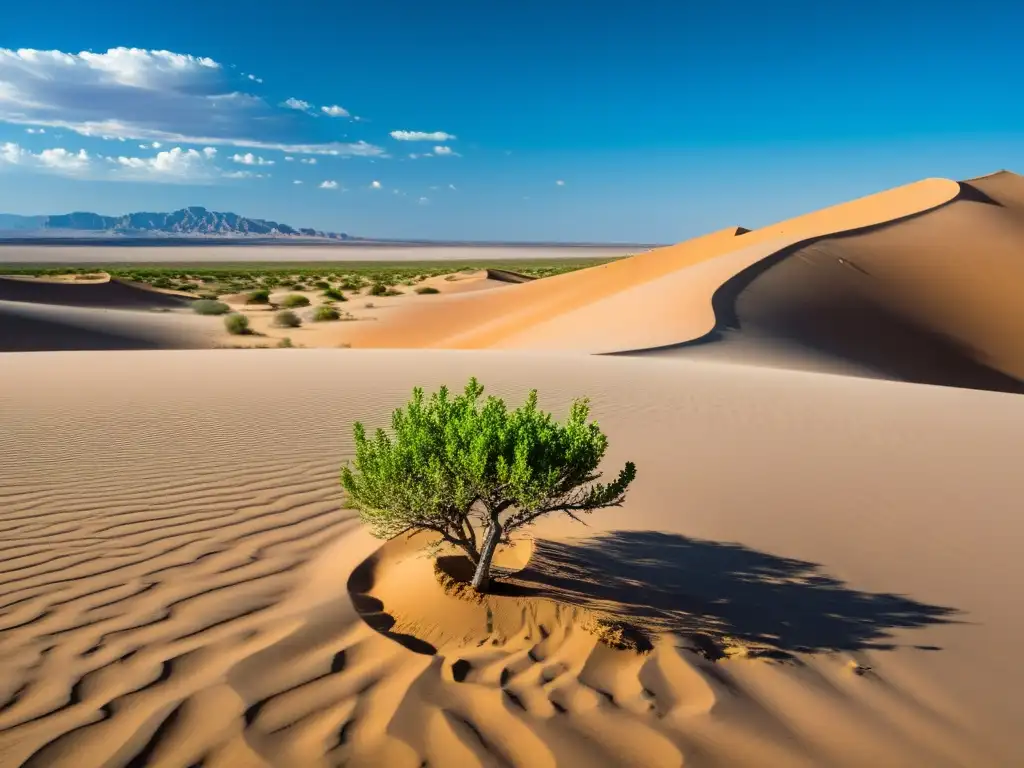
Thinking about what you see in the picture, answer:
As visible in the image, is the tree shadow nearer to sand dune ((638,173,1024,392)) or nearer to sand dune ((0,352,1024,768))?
sand dune ((0,352,1024,768))

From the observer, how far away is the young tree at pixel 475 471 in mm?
4508

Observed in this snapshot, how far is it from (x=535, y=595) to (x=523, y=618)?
0.31 metres

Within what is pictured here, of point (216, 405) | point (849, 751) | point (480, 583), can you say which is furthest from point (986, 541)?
point (216, 405)

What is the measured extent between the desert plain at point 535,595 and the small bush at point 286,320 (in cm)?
1993

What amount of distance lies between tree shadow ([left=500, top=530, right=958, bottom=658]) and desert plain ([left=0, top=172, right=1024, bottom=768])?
0.03 m

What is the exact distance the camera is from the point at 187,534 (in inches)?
231

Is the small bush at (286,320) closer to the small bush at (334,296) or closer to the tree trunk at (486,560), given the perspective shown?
the small bush at (334,296)

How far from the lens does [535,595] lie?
484 cm

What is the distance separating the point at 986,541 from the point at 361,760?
18.1 feet

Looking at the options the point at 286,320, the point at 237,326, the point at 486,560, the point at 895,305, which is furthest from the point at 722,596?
the point at 286,320

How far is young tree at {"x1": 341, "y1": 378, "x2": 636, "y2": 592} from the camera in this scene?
4508 millimetres

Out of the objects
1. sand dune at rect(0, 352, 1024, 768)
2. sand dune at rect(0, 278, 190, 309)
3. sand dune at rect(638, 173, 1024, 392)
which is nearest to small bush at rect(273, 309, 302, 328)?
sand dune at rect(0, 278, 190, 309)

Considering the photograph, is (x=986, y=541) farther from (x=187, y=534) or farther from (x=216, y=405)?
(x=216, y=405)

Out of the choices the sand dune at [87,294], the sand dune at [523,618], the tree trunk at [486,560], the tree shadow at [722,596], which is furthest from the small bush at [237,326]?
the tree trunk at [486,560]
